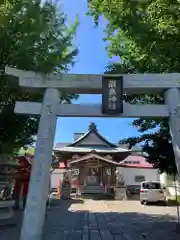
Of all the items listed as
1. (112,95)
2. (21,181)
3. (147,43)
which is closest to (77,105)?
(112,95)

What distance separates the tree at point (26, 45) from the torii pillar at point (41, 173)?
1061 mm

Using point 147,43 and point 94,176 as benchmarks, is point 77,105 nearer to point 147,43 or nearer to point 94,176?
point 147,43

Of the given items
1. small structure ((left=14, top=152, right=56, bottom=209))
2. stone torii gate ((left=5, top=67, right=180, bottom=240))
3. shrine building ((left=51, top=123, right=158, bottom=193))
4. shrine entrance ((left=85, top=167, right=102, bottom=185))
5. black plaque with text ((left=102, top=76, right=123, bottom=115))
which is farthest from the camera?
shrine entrance ((left=85, top=167, right=102, bottom=185))

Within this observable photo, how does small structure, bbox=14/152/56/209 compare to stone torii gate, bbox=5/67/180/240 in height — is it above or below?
below

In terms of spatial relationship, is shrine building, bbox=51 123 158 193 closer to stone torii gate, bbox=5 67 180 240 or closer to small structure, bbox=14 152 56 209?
small structure, bbox=14 152 56 209

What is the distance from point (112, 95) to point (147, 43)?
2.09m

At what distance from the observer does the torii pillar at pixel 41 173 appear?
8367 mm

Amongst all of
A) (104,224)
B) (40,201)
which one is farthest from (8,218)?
(40,201)

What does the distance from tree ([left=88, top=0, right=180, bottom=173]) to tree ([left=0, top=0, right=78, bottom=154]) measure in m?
1.59

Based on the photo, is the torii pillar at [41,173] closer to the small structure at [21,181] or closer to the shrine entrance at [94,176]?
the small structure at [21,181]

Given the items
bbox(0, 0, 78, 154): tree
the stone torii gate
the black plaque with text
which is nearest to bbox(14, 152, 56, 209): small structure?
bbox(0, 0, 78, 154): tree

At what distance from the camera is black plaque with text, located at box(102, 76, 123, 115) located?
30.8ft

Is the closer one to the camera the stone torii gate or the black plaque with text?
the stone torii gate

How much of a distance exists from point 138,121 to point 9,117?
5.28 metres
